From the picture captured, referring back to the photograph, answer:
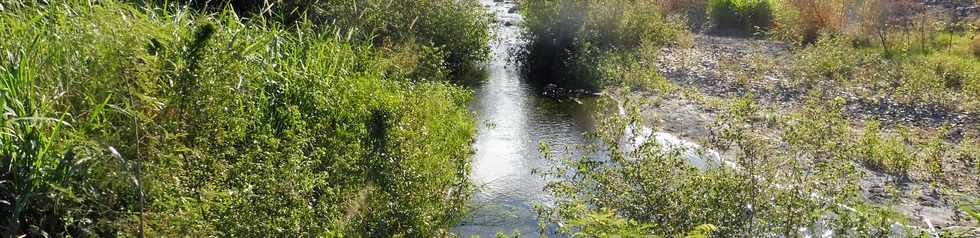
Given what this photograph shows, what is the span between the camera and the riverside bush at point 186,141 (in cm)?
477

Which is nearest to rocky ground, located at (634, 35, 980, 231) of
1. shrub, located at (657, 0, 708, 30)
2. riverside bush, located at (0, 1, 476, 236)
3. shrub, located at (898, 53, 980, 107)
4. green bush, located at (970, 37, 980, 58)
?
shrub, located at (898, 53, 980, 107)

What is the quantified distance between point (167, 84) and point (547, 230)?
137 inches

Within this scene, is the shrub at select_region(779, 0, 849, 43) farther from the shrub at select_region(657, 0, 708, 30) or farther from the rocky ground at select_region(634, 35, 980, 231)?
the shrub at select_region(657, 0, 708, 30)

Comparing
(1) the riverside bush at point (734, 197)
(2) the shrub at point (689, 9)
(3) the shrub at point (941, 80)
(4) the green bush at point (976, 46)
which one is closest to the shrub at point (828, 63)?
(3) the shrub at point (941, 80)

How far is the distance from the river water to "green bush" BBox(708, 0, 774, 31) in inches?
221

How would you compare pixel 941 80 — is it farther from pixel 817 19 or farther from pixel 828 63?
pixel 817 19

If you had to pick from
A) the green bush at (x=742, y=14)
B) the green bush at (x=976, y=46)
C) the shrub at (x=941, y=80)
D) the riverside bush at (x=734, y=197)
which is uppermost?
the riverside bush at (x=734, y=197)

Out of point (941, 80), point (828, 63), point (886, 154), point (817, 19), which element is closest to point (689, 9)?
point (817, 19)

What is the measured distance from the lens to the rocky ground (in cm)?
807

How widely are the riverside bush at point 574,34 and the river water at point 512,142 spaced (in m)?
0.48

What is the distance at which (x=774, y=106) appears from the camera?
11844mm

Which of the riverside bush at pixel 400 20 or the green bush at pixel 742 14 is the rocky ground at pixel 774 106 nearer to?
the green bush at pixel 742 14

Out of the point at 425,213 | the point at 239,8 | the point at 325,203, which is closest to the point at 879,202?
the point at 425,213

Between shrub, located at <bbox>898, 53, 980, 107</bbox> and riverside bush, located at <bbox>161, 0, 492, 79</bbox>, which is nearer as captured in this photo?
riverside bush, located at <bbox>161, 0, 492, 79</bbox>
